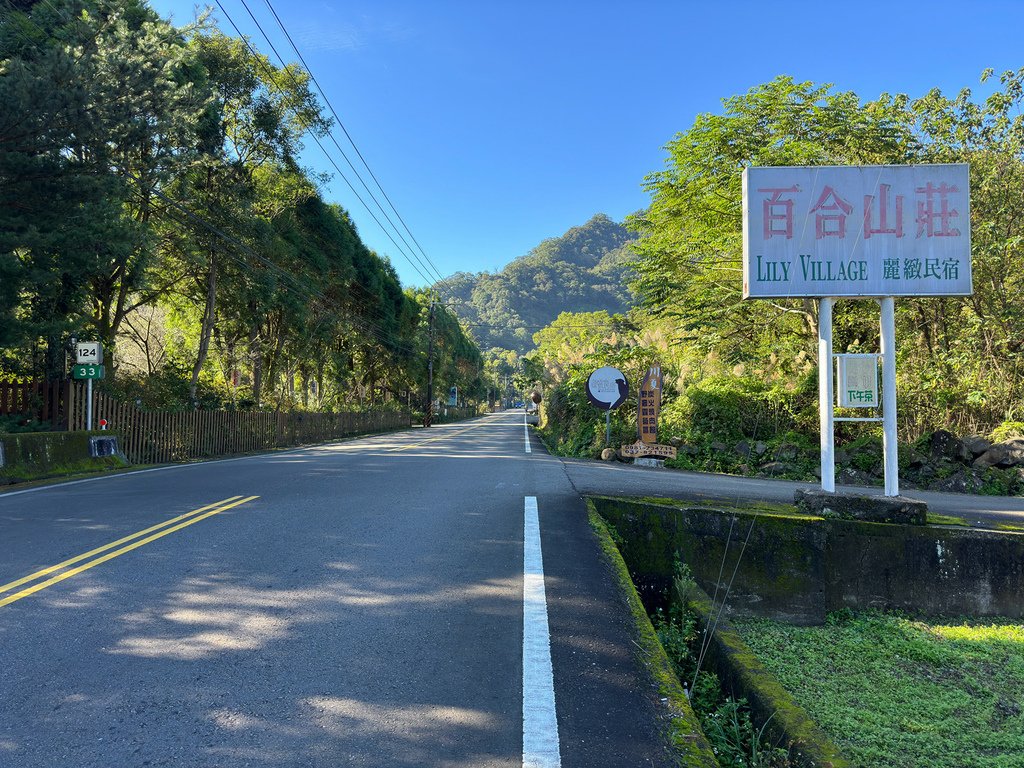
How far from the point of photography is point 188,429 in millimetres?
19172

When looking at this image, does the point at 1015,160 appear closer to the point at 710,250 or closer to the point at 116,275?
the point at 710,250

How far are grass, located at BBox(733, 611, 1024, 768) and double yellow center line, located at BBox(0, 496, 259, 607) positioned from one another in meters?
6.03

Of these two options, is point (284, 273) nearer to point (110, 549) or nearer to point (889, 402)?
point (110, 549)

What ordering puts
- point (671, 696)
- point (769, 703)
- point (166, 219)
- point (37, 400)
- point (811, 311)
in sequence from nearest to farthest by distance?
1. point (671, 696)
2. point (769, 703)
3. point (37, 400)
4. point (811, 311)
5. point (166, 219)

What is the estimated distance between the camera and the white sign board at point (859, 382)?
23.5 ft

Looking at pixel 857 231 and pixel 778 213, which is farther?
pixel 778 213

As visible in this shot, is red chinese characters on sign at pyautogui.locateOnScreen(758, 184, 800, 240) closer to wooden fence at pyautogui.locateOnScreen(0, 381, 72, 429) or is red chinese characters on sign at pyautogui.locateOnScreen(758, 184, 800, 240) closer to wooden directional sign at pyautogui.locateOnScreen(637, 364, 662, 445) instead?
wooden directional sign at pyautogui.locateOnScreen(637, 364, 662, 445)

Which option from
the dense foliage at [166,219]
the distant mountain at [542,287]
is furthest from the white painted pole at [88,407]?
the distant mountain at [542,287]

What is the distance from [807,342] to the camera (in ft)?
57.1

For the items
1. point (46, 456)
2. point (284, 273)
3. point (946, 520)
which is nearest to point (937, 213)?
point (946, 520)

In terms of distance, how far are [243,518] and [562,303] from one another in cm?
12027

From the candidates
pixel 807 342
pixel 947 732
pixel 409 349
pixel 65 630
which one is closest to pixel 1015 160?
pixel 807 342

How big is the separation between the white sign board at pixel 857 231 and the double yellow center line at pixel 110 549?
7.25 meters

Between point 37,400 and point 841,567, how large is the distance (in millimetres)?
17290
